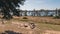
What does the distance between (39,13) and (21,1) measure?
49990 mm

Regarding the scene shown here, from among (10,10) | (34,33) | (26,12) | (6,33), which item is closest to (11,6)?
(10,10)

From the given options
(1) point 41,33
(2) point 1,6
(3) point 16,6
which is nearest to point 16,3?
(3) point 16,6

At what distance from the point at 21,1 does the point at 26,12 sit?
48.9 m

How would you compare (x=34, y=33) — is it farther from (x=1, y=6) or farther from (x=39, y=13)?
(x=39, y=13)

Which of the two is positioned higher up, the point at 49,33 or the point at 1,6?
the point at 1,6

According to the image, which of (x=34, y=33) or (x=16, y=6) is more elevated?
(x=16, y=6)

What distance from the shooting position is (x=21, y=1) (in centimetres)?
2231

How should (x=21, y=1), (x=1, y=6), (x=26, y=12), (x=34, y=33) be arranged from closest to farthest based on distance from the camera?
(x=1, y=6), (x=21, y=1), (x=34, y=33), (x=26, y=12)

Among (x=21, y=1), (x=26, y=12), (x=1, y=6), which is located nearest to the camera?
(x=1, y=6)

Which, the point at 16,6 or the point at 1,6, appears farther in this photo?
the point at 16,6

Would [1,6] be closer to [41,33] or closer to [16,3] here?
[16,3]

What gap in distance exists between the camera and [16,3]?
867 inches

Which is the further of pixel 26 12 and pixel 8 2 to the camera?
pixel 26 12

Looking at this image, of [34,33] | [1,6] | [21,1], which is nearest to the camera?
[1,6]
